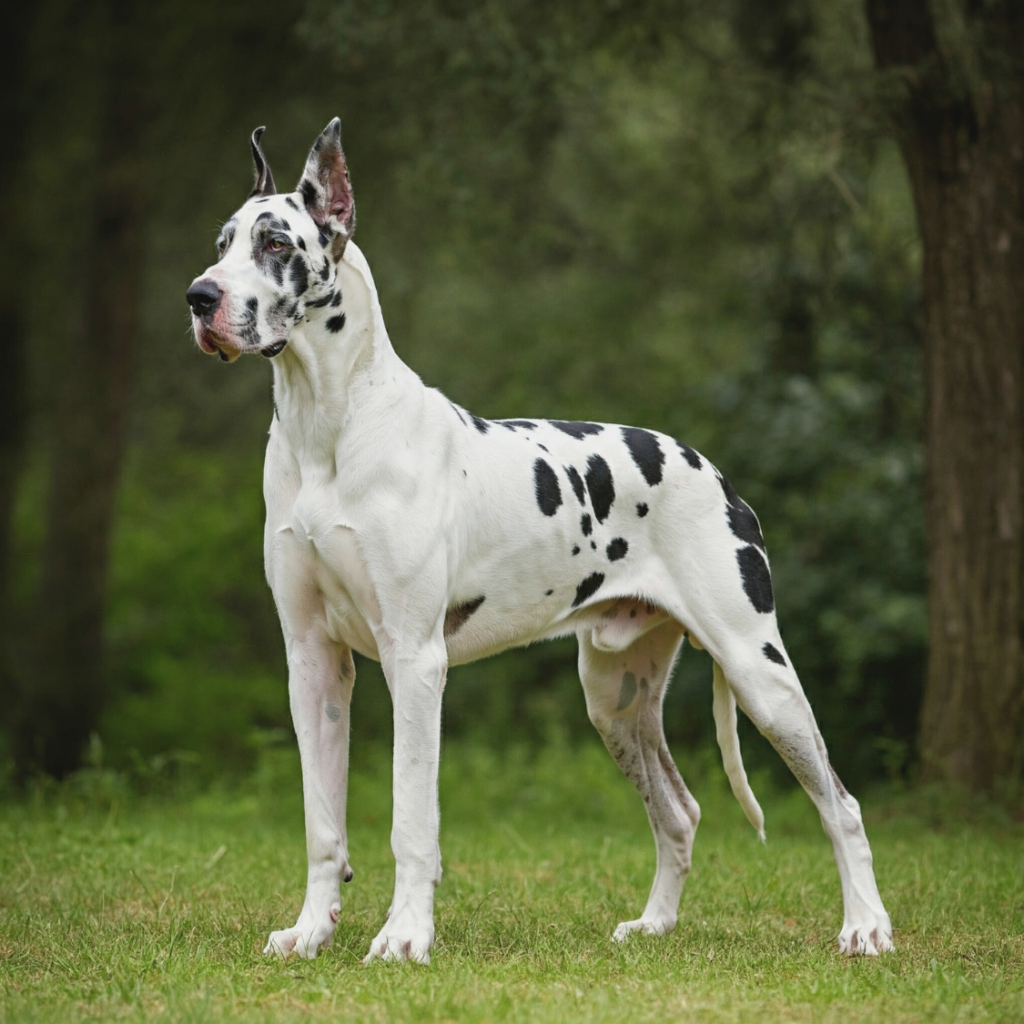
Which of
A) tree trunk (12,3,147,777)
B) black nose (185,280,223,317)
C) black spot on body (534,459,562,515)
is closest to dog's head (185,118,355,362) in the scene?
black nose (185,280,223,317)

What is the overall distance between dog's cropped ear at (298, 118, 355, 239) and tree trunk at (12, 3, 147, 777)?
862 centimetres

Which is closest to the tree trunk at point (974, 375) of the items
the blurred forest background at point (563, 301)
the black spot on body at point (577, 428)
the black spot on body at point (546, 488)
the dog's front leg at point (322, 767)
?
the blurred forest background at point (563, 301)

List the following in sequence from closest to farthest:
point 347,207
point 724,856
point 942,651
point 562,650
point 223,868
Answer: point 347,207, point 223,868, point 724,856, point 942,651, point 562,650

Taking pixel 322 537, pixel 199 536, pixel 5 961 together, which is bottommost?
pixel 199 536

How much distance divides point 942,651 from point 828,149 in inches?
133

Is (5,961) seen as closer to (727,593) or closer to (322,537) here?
(322,537)

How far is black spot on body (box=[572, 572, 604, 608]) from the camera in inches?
219

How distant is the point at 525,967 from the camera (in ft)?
15.7

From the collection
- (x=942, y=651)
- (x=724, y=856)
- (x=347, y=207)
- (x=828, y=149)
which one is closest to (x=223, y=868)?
(x=724, y=856)

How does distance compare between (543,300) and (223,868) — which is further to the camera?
(543,300)

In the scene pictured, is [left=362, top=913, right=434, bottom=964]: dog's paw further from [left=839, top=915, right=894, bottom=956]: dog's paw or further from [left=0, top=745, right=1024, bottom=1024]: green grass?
[left=839, top=915, right=894, bottom=956]: dog's paw

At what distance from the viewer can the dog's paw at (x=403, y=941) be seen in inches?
189

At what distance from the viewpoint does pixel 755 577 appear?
5.67 metres

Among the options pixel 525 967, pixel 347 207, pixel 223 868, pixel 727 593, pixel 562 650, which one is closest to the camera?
pixel 525 967
